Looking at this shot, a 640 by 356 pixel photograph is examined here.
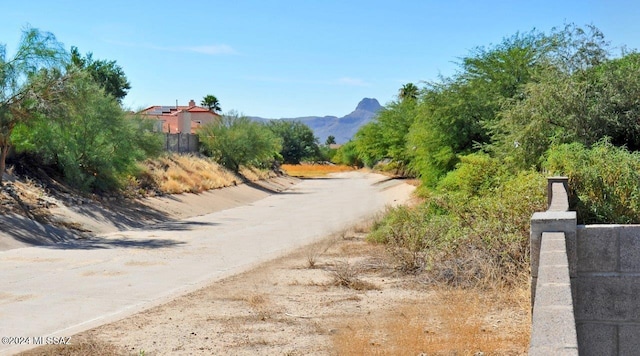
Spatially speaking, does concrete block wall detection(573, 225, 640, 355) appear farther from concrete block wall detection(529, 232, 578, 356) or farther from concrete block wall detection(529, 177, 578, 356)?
concrete block wall detection(529, 232, 578, 356)

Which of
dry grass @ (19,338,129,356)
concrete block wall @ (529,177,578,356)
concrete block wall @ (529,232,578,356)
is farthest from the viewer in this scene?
dry grass @ (19,338,129,356)

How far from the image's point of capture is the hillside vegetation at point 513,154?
45.5ft

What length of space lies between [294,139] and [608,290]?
120 m

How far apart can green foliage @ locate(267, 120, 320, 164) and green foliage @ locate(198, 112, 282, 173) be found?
174 ft

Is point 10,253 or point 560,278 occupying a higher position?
point 560,278

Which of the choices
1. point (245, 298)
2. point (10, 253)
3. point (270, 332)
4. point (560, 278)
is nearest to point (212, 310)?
point (245, 298)

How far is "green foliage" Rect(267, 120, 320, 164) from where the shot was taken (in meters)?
128

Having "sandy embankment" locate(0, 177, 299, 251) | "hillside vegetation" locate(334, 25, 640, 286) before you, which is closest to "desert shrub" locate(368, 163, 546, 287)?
"hillside vegetation" locate(334, 25, 640, 286)

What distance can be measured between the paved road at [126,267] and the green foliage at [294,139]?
92235mm

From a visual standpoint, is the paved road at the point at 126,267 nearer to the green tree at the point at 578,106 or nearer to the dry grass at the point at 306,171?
the green tree at the point at 578,106

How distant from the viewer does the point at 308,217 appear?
36.6 metres

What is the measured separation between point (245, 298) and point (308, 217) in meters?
22.6

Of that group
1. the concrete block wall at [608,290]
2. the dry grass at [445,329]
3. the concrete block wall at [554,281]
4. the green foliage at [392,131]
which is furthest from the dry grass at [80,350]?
the green foliage at [392,131]

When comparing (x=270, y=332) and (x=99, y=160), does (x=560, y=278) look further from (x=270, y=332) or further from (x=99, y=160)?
(x=99, y=160)
